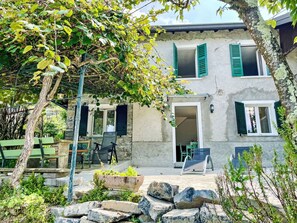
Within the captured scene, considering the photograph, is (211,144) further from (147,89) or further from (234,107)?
(147,89)

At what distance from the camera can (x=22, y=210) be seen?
303cm

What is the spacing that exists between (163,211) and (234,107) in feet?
23.1

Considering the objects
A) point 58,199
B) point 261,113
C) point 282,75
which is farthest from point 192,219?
point 261,113

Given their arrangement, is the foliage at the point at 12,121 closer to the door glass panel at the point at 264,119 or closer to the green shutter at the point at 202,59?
the green shutter at the point at 202,59

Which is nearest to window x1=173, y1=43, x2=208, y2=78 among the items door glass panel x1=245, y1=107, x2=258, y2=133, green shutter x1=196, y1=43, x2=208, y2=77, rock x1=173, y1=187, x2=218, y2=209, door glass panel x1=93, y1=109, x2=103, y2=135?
green shutter x1=196, y1=43, x2=208, y2=77

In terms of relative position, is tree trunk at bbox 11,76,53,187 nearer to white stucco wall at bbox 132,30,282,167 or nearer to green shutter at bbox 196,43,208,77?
white stucco wall at bbox 132,30,282,167

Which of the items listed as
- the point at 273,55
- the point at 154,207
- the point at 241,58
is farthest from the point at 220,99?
the point at 273,55

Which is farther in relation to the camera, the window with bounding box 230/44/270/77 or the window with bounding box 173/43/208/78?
the window with bounding box 173/43/208/78

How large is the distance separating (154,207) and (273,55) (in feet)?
7.51

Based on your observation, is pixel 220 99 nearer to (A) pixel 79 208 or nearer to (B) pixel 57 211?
(A) pixel 79 208

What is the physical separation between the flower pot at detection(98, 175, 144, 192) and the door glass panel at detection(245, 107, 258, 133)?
22.3 feet

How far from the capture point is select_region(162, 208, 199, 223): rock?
100 inches

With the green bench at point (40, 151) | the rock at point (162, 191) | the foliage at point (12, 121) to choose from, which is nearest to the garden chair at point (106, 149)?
the green bench at point (40, 151)

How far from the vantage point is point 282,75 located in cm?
180
